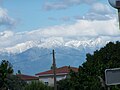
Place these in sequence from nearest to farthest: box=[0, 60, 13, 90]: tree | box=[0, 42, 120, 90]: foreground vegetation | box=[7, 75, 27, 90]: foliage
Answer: box=[0, 42, 120, 90]: foreground vegetation
box=[0, 60, 13, 90]: tree
box=[7, 75, 27, 90]: foliage

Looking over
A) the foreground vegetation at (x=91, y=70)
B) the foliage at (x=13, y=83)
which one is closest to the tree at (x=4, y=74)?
the foreground vegetation at (x=91, y=70)

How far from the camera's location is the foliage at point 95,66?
4740cm

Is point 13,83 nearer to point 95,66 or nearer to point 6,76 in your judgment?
point 6,76

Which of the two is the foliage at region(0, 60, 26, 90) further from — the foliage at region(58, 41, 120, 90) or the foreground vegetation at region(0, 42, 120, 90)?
the foliage at region(58, 41, 120, 90)

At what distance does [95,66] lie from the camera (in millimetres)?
49344

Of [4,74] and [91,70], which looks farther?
[4,74]

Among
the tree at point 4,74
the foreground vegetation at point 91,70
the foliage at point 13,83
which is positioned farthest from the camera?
the foliage at point 13,83

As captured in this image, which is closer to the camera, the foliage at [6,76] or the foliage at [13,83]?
the foliage at [6,76]

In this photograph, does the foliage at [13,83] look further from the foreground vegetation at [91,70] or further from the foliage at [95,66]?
the foliage at [95,66]

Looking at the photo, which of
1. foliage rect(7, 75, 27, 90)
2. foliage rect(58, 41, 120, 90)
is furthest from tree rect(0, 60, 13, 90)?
foliage rect(58, 41, 120, 90)

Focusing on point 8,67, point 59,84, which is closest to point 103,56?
point 8,67

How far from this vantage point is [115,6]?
3857 millimetres

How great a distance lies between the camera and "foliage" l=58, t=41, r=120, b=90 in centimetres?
4740

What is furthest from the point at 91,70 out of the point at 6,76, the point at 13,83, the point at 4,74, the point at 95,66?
the point at 13,83
